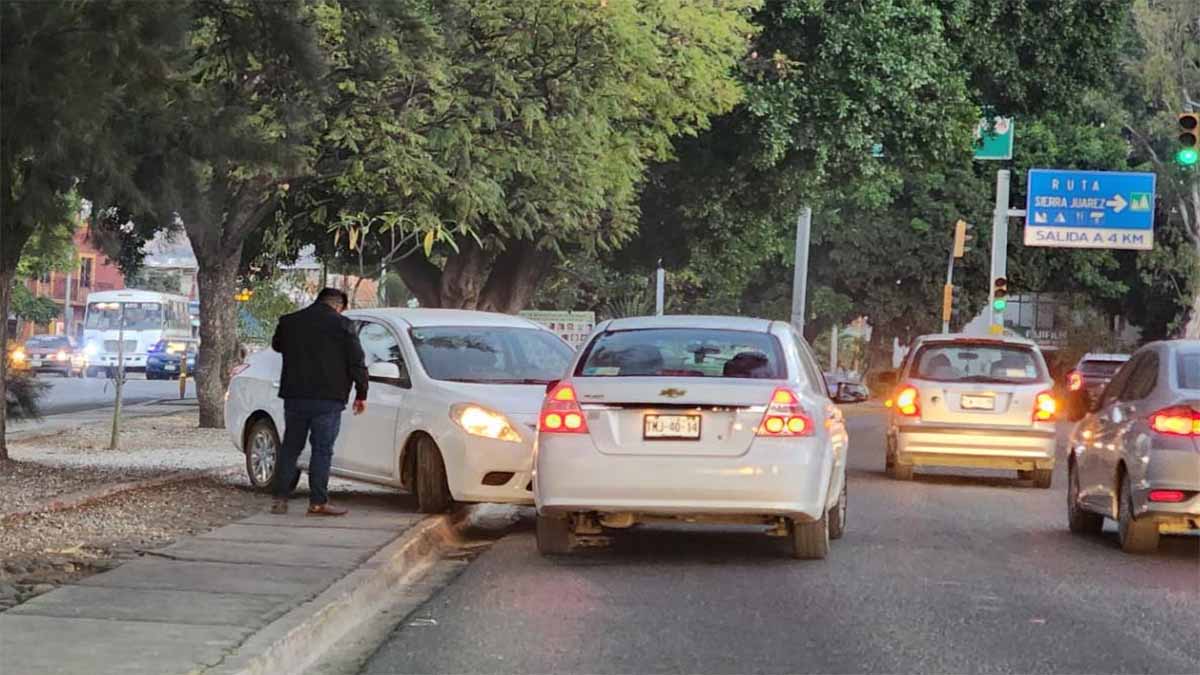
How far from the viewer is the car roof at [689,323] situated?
41.4 ft

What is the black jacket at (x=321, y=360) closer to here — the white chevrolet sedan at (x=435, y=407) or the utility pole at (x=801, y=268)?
the white chevrolet sedan at (x=435, y=407)

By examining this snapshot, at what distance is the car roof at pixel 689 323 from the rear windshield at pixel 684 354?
45 mm

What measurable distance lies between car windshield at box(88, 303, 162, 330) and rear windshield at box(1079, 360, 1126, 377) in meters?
34.1

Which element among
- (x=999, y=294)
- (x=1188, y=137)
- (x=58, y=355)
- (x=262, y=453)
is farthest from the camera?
(x=58, y=355)

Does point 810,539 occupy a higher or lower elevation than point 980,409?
lower

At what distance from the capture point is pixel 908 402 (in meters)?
20.4

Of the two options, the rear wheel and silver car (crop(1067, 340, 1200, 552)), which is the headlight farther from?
silver car (crop(1067, 340, 1200, 552))

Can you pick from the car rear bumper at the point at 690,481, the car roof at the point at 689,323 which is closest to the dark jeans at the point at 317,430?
the car roof at the point at 689,323

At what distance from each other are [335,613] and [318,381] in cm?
450

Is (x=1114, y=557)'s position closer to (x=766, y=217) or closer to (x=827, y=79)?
(x=827, y=79)

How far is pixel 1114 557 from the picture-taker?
1320 cm

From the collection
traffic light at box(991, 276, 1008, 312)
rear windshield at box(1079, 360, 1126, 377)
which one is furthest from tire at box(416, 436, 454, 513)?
traffic light at box(991, 276, 1008, 312)

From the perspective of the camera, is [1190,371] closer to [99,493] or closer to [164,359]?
[99,493]

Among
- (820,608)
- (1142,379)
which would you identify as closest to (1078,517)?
(1142,379)
